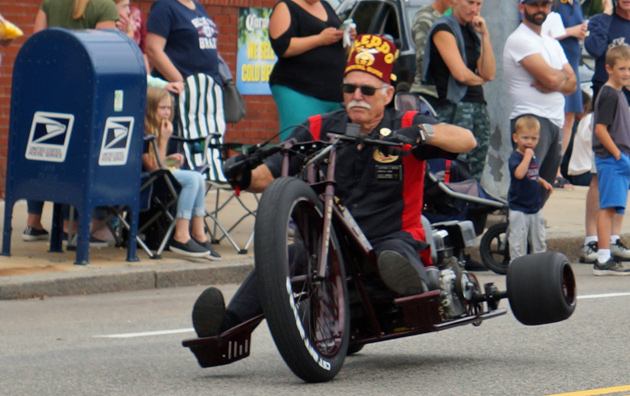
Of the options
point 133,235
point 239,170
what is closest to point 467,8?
point 133,235

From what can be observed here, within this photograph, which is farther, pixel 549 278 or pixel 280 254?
pixel 549 278

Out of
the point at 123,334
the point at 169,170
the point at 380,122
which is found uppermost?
the point at 380,122

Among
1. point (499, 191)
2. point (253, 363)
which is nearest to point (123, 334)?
point (253, 363)

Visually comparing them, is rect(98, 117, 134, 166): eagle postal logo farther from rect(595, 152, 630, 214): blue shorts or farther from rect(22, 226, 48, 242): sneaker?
rect(595, 152, 630, 214): blue shorts

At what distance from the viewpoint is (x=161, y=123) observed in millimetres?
10289

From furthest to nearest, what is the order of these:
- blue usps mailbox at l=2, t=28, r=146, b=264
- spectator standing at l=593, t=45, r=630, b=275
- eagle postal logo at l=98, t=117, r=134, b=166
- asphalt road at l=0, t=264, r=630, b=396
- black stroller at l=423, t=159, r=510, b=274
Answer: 1. spectator standing at l=593, t=45, r=630, b=275
2. black stroller at l=423, t=159, r=510, b=274
3. eagle postal logo at l=98, t=117, r=134, b=166
4. blue usps mailbox at l=2, t=28, r=146, b=264
5. asphalt road at l=0, t=264, r=630, b=396

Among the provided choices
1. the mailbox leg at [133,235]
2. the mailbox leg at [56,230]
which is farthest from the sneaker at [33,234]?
the mailbox leg at [133,235]

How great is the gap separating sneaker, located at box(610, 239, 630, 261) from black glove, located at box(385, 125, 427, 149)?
5.36 meters

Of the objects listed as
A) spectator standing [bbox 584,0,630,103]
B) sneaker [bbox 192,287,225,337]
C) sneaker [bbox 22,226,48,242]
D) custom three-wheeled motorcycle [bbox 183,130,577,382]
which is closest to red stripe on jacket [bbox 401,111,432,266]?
custom three-wheeled motorcycle [bbox 183,130,577,382]

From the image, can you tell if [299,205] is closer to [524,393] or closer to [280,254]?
[280,254]

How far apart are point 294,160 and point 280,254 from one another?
2.87ft

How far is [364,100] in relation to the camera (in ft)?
20.1

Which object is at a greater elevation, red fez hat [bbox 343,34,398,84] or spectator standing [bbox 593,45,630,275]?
red fez hat [bbox 343,34,398,84]

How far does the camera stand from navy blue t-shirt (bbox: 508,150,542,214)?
1026 centimetres
